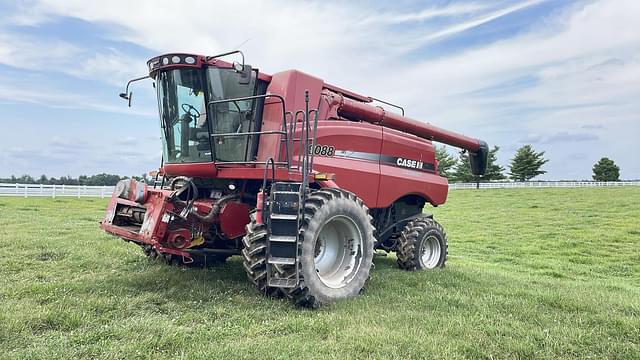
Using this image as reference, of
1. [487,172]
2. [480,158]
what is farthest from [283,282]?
[487,172]

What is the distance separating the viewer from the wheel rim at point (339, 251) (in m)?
6.50

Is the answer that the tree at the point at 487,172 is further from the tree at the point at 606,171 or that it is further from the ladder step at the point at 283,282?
the ladder step at the point at 283,282

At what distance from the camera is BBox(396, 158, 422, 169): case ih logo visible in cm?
904

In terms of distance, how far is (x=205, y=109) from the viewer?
6.70 meters

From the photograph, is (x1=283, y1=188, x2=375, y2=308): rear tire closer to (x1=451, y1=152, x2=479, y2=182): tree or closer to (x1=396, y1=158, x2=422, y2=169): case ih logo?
(x1=396, y1=158, x2=422, y2=169): case ih logo

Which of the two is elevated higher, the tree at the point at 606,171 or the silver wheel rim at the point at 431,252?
the tree at the point at 606,171

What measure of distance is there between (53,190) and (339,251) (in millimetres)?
27794

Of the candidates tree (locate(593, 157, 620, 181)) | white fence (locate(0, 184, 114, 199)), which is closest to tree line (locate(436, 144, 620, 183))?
tree (locate(593, 157, 620, 181))

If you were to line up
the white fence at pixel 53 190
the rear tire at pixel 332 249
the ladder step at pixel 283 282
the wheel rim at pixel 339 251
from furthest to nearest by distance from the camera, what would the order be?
1. the white fence at pixel 53 190
2. the wheel rim at pixel 339 251
3. the rear tire at pixel 332 249
4. the ladder step at pixel 283 282

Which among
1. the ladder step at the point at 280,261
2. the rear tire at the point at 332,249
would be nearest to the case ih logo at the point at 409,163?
the rear tire at the point at 332,249

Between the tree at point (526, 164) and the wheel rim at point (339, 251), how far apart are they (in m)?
65.9

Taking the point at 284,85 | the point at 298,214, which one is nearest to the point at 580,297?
the point at 298,214

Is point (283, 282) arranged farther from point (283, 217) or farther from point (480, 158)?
point (480, 158)

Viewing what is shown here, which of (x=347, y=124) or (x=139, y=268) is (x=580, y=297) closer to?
(x=347, y=124)
